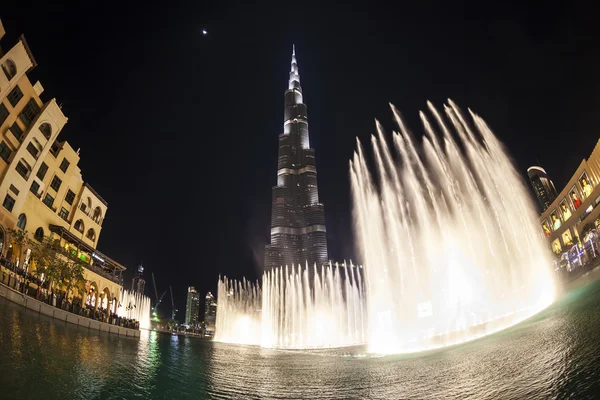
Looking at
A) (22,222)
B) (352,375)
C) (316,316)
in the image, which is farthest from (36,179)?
(316,316)

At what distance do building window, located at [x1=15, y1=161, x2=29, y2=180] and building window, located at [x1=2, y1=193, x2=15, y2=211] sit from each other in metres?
3.29

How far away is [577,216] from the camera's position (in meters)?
64.8

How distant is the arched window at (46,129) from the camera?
4309 cm

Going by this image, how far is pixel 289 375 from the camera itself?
47.9ft

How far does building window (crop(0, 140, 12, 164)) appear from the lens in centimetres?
3616

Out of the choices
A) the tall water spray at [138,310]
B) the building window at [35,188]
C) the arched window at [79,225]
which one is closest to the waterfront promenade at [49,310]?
the building window at [35,188]

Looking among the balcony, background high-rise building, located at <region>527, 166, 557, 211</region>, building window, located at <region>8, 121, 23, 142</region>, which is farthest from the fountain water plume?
background high-rise building, located at <region>527, 166, 557, 211</region>

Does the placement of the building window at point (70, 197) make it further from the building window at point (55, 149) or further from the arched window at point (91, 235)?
the arched window at point (91, 235)

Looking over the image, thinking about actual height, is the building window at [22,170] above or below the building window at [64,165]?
below

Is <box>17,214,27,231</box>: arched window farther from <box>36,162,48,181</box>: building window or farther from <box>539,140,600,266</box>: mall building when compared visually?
<box>539,140,600,266</box>: mall building

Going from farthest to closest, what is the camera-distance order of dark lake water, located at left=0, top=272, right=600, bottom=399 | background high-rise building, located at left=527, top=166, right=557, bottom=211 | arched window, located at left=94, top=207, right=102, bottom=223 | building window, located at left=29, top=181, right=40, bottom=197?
background high-rise building, located at left=527, top=166, right=557, bottom=211
arched window, located at left=94, top=207, right=102, bottom=223
building window, located at left=29, top=181, right=40, bottom=197
dark lake water, located at left=0, top=272, right=600, bottom=399

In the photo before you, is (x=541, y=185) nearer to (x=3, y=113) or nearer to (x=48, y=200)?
(x=48, y=200)

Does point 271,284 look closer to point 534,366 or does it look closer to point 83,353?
point 83,353

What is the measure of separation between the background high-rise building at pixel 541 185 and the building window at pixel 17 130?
159601mm
